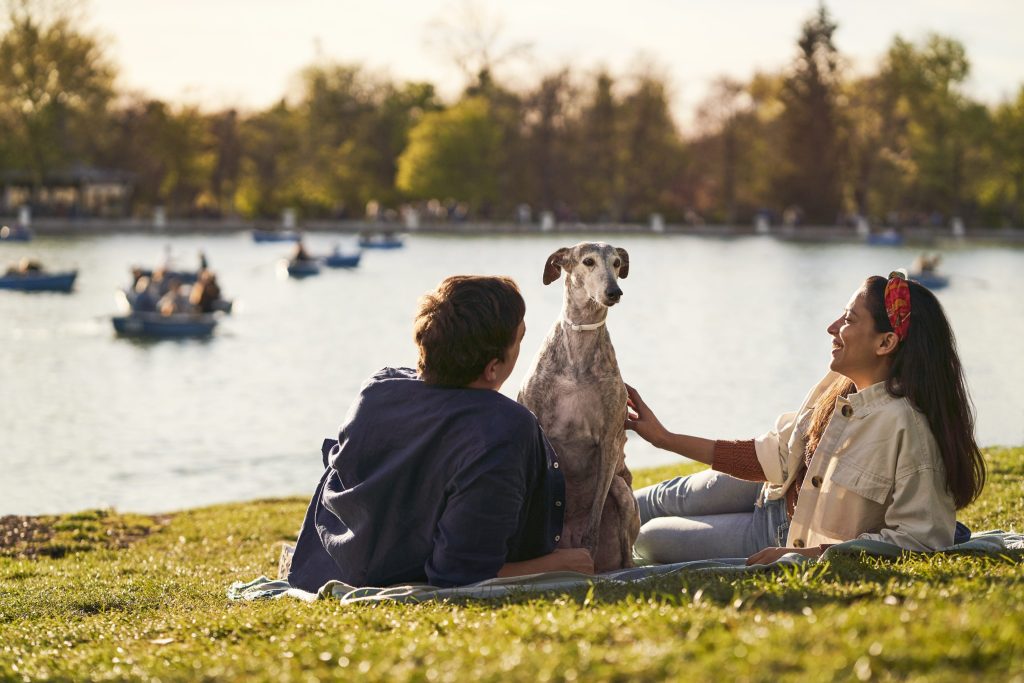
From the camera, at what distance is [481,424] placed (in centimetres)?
450

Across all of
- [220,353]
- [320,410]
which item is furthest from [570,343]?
[220,353]

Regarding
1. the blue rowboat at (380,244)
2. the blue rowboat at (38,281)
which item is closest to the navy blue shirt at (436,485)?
the blue rowboat at (38,281)

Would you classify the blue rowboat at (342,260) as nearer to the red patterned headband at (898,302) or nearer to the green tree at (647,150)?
the green tree at (647,150)

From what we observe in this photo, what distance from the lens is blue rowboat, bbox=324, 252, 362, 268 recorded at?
54.9 m

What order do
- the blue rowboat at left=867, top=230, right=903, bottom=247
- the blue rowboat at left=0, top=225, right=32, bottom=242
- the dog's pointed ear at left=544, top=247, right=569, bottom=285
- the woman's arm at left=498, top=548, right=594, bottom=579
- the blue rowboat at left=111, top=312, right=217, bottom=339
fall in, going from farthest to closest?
the blue rowboat at left=867, top=230, right=903, bottom=247 → the blue rowboat at left=0, top=225, right=32, bottom=242 → the blue rowboat at left=111, top=312, right=217, bottom=339 → the dog's pointed ear at left=544, top=247, right=569, bottom=285 → the woman's arm at left=498, top=548, right=594, bottom=579

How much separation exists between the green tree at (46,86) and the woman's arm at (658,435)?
253 ft

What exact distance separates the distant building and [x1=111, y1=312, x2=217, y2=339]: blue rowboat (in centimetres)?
5493

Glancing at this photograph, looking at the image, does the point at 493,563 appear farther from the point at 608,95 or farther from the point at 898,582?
the point at 608,95

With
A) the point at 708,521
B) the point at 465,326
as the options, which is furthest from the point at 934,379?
the point at 465,326

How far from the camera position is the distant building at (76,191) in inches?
3334

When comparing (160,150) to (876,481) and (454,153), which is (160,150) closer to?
(454,153)

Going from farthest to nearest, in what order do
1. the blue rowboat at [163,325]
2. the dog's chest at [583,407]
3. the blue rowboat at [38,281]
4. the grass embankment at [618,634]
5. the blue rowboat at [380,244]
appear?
the blue rowboat at [380,244] < the blue rowboat at [38,281] < the blue rowboat at [163,325] < the dog's chest at [583,407] < the grass embankment at [618,634]

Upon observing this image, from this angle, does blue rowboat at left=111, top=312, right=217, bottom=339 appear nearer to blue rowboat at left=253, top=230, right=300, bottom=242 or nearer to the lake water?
the lake water

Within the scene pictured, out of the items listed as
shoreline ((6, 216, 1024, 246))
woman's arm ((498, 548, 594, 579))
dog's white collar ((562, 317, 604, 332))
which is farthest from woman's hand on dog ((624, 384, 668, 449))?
shoreline ((6, 216, 1024, 246))
